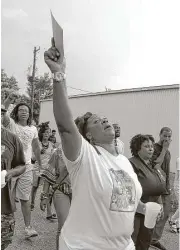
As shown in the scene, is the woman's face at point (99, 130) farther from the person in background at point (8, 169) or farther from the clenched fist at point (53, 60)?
the person in background at point (8, 169)

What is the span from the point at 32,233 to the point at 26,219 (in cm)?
18

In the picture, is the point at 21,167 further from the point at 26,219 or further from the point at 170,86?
the point at 170,86

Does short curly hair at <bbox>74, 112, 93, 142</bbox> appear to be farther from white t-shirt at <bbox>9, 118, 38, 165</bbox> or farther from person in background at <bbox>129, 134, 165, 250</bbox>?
white t-shirt at <bbox>9, 118, 38, 165</bbox>

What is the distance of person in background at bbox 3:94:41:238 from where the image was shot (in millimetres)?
4922

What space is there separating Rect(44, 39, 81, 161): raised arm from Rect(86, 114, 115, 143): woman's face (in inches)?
11.6

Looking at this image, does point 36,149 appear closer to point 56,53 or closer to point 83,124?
point 83,124

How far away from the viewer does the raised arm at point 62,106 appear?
2.01 m

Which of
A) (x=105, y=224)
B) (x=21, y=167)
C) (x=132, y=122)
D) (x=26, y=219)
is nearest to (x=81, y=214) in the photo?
(x=105, y=224)

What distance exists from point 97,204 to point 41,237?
9.79ft

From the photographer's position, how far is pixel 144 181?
3.87 meters

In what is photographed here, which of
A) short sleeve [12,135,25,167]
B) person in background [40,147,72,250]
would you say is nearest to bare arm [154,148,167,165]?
person in background [40,147,72,250]

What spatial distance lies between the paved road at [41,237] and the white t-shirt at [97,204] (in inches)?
96.9

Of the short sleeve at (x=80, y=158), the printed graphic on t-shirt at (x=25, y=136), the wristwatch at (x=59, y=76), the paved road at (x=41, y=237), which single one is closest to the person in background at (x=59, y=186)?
the paved road at (x=41, y=237)

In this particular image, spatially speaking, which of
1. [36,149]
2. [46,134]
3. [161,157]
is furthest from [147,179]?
[46,134]
